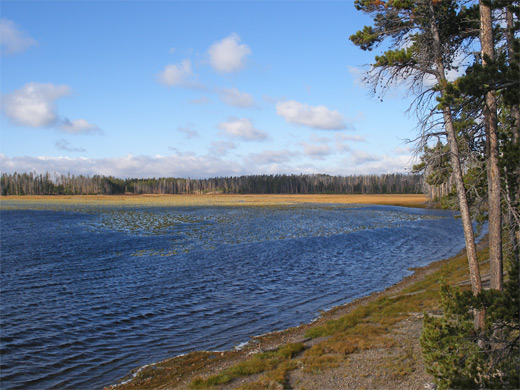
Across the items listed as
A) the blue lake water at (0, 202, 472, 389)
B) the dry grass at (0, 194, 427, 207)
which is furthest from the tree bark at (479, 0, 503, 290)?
the dry grass at (0, 194, 427, 207)

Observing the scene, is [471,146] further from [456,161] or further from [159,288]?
[159,288]

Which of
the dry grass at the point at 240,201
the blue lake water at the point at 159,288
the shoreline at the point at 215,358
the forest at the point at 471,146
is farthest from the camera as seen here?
the dry grass at the point at 240,201

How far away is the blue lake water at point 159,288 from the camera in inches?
570

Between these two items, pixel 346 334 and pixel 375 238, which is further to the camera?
pixel 375 238

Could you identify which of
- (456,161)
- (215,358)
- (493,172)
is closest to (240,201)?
(215,358)

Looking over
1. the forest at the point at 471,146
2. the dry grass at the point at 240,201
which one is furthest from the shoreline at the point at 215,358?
the dry grass at the point at 240,201

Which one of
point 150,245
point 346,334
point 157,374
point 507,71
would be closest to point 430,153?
point 507,71

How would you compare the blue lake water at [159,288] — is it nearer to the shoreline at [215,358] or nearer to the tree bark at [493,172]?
the shoreline at [215,358]

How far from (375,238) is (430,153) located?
34.6 meters

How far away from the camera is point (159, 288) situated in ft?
75.2

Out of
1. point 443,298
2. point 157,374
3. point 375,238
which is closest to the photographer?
point 443,298

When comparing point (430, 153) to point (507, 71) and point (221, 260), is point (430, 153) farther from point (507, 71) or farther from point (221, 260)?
point (221, 260)

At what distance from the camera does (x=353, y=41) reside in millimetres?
11727

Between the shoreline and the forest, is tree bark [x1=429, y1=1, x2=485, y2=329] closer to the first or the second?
the forest
